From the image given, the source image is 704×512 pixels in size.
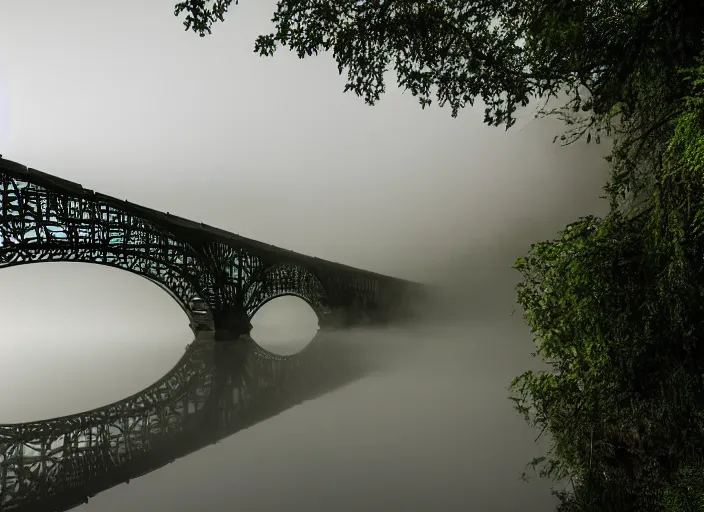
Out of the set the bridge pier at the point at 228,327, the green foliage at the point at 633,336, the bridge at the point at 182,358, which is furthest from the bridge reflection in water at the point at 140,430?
the bridge pier at the point at 228,327

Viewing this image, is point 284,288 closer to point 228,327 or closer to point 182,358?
point 228,327

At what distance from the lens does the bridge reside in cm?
643

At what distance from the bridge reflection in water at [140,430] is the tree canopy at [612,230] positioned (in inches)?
195

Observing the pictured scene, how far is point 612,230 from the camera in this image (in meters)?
4.63

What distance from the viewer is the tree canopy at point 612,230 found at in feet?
12.8

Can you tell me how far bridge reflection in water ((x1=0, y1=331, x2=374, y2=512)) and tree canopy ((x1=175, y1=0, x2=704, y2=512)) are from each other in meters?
4.96

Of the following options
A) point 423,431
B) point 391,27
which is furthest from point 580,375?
point 391,27

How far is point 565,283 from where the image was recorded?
4.63 m

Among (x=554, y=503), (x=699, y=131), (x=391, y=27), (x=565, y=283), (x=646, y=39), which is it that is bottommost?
(x=554, y=503)

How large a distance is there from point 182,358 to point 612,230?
53.0 ft

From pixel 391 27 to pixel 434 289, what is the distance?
5787 centimetres

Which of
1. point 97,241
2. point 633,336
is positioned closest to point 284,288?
point 97,241

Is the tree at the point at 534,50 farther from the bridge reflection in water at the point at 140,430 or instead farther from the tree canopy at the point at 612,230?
the bridge reflection in water at the point at 140,430

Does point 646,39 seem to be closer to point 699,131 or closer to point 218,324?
point 699,131
